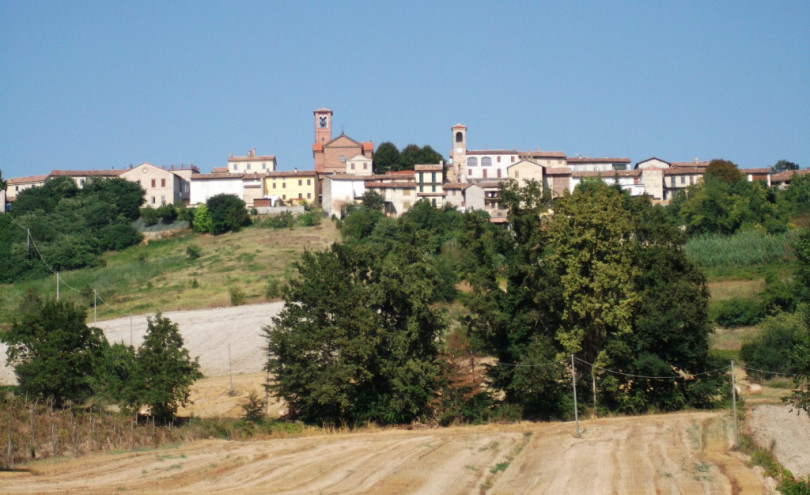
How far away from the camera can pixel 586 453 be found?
1083 inches

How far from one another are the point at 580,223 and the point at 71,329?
2017cm

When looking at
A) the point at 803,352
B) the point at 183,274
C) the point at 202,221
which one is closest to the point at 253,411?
the point at 803,352

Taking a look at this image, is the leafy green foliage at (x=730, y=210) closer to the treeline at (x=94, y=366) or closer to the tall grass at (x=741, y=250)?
the tall grass at (x=741, y=250)

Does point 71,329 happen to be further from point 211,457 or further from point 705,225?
point 705,225

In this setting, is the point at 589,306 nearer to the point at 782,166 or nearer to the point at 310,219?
the point at 310,219

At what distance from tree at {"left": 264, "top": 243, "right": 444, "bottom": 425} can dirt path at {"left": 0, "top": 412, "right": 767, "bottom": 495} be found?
311 centimetres

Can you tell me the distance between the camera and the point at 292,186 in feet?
319

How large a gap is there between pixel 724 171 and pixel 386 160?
120ft

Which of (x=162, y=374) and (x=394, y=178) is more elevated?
(x=394, y=178)

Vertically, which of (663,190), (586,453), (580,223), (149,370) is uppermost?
(663,190)

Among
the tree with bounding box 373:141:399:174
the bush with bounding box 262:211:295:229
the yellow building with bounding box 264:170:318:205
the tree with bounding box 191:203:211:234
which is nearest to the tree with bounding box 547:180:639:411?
the bush with bounding box 262:211:295:229

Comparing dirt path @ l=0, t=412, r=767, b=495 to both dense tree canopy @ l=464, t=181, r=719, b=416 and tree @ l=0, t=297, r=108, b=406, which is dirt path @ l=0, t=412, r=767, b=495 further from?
tree @ l=0, t=297, r=108, b=406

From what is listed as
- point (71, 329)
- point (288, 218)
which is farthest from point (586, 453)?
point (288, 218)

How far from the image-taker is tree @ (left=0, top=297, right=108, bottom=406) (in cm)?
3281
